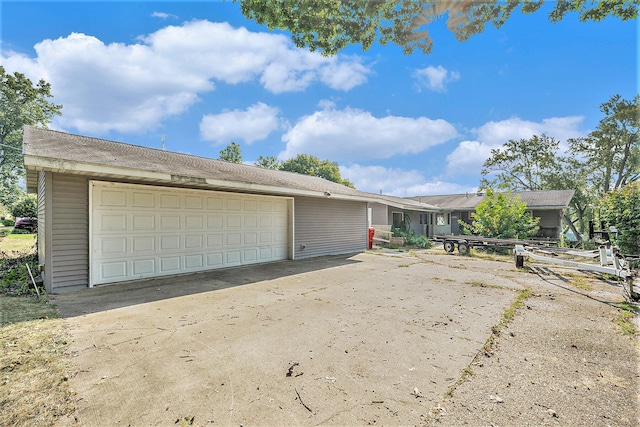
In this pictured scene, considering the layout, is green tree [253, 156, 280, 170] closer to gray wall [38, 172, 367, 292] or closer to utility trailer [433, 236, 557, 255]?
utility trailer [433, 236, 557, 255]

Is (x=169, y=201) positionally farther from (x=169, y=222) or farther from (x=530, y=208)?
(x=530, y=208)

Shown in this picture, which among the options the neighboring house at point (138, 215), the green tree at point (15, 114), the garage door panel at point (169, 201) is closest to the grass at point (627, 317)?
the neighboring house at point (138, 215)

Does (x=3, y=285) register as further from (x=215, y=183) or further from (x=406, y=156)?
(x=406, y=156)

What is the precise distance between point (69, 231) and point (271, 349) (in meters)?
5.12

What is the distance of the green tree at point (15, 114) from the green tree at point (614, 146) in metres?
45.4

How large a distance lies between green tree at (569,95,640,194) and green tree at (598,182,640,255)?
17190mm

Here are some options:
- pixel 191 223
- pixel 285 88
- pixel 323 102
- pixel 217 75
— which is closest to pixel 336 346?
pixel 191 223

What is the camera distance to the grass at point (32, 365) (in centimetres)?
206

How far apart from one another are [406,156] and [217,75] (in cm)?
1783

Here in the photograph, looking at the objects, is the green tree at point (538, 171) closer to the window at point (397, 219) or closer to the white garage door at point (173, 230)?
the window at point (397, 219)

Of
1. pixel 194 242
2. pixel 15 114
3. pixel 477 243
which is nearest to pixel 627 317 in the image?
pixel 477 243

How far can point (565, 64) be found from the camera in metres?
8.30

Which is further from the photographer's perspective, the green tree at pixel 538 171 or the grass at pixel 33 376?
the green tree at pixel 538 171

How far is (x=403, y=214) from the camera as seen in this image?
19703mm
